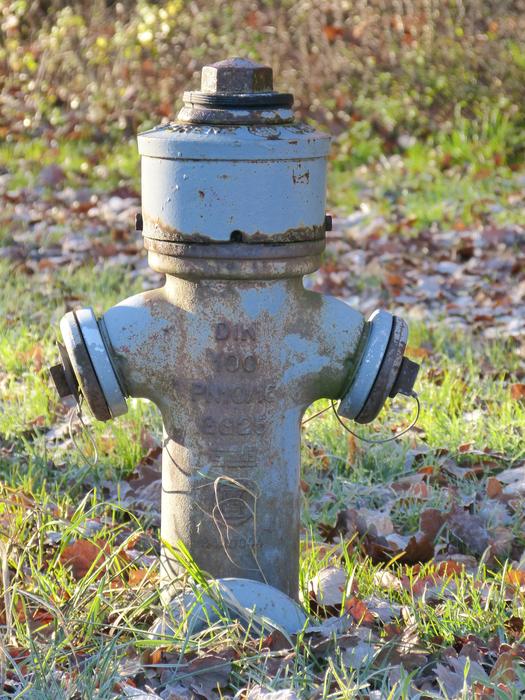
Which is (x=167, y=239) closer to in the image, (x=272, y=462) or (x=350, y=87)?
(x=272, y=462)

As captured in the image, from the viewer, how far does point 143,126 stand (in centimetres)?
906

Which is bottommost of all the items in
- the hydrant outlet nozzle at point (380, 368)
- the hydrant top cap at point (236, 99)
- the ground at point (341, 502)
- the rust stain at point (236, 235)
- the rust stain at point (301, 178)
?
the ground at point (341, 502)

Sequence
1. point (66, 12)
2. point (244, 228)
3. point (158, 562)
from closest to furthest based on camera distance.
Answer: point (244, 228) → point (158, 562) → point (66, 12)

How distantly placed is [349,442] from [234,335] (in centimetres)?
132

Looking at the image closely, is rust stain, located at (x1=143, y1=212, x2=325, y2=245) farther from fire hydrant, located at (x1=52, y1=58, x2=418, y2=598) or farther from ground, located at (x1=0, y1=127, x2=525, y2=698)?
ground, located at (x1=0, y1=127, x2=525, y2=698)

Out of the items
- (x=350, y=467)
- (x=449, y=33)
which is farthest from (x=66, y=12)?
(x=350, y=467)

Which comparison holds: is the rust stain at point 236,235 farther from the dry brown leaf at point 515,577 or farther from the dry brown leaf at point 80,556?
the dry brown leaf at point 515,577

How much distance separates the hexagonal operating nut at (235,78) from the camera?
244 centimetres

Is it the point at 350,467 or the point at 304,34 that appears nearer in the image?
the point at 350,467

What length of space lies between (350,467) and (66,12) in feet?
23.6

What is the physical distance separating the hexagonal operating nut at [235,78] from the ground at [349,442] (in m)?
1.09

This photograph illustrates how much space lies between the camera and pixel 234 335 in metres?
2.48

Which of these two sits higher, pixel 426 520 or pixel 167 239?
pixel 167 239

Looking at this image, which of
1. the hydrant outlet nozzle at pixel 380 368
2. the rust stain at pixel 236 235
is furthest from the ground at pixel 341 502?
the rust stain at pixel 236 235
